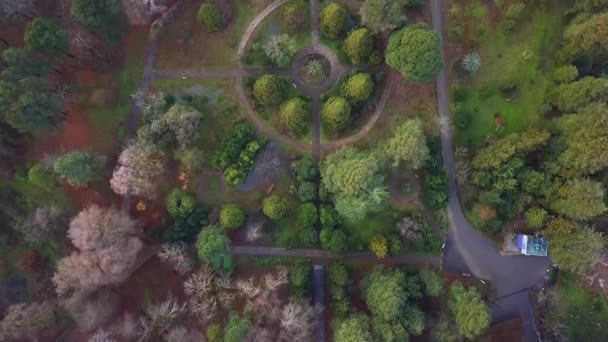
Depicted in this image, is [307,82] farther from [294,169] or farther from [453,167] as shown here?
[453,167]

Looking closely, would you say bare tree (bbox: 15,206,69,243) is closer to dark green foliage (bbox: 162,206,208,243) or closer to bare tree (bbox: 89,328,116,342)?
dark green foliage (bbox: 162,206,208,243)

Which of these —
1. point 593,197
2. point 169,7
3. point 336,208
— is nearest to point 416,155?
point 336,208

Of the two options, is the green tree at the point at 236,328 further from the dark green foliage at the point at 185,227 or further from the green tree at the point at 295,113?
the green tree at the point at 295,113

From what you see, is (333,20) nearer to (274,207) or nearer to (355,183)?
(355,183)

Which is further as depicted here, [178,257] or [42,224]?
[42,224]

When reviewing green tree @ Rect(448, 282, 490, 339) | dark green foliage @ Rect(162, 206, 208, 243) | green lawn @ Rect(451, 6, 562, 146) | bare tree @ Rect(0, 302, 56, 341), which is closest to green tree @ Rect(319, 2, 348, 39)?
green lawn @ Rect(451, 6, 562, 146)

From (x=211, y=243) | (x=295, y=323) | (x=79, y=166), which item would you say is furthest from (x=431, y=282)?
(x=79, y=166)
